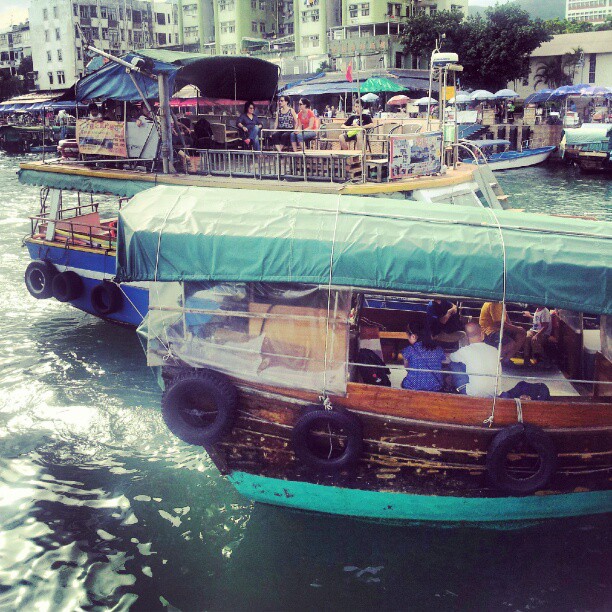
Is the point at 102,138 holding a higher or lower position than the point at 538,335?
higher

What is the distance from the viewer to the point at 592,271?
5047 mm

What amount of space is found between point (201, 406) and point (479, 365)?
2.47 meters

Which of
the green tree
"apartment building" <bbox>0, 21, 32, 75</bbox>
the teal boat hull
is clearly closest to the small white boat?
the green tree

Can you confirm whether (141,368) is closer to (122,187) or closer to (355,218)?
(122,187)

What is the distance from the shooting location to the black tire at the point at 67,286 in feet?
35.6

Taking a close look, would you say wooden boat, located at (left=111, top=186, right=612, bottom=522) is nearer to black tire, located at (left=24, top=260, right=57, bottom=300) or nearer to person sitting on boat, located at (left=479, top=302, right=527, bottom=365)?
person sitting on boat, located at (left=479, top=302, right=527, bottom=365)

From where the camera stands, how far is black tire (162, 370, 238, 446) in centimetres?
564

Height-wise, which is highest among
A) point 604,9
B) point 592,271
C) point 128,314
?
point 604,9

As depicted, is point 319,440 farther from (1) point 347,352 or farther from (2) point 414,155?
(2) point 414,155

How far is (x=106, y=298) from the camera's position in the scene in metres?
10.7

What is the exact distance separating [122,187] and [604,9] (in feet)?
261

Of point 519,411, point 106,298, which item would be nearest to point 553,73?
point 106,298

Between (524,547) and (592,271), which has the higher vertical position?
(592,271)

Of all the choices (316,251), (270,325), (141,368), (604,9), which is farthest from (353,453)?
(604,9)
